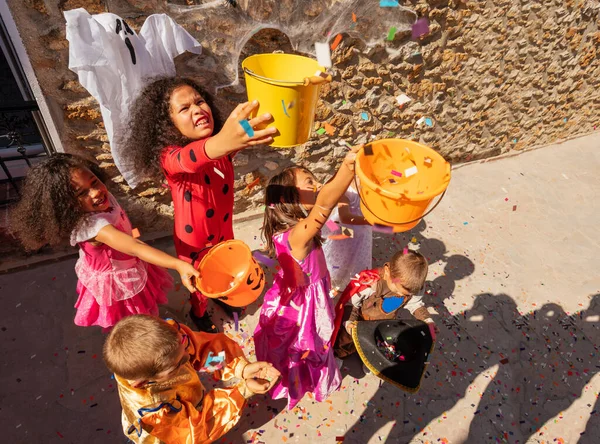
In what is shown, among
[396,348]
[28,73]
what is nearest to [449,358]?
[396,348]

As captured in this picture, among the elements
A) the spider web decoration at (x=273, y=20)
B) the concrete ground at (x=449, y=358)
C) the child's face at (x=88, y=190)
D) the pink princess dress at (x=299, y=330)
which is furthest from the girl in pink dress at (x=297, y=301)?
the spider web decoration at (x=273, y=20)

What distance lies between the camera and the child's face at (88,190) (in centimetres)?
210

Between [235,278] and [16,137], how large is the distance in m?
2.44

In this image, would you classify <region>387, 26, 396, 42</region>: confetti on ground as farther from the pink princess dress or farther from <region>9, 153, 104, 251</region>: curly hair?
<region>9, 153, 104, 251</region>: curly hair

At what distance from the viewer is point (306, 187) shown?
7.59ft

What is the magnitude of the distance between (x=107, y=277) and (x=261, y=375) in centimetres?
122

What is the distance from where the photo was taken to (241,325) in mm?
3262

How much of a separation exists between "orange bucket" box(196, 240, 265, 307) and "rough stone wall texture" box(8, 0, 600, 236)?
4.96 ft

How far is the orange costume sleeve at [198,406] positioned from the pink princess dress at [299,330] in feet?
1.36

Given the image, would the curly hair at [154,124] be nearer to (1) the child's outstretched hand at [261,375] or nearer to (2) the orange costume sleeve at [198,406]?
(2) the orange costume sleeve at [198,406]

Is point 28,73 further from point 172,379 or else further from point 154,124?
point 172,379

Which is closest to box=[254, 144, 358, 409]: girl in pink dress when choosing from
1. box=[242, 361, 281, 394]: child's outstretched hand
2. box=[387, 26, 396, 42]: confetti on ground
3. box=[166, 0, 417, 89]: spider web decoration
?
box=[242, 361, 281, 394]: child's outstretched hand

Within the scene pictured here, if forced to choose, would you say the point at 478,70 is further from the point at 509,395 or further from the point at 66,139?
the point at 66,139

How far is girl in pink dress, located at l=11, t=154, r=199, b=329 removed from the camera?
2061 millimetres
